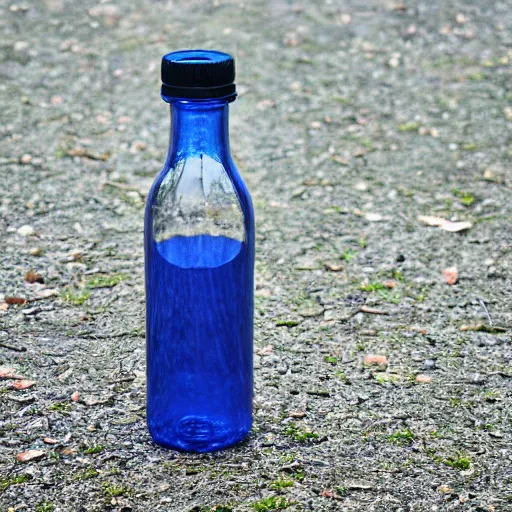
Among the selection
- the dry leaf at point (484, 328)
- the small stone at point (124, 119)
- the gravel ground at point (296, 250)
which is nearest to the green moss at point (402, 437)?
the gravel ground at point (296, 250)

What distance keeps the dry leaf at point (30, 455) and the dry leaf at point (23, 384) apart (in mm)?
361

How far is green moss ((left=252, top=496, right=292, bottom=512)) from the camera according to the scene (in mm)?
2242

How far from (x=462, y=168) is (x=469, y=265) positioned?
0.98 m

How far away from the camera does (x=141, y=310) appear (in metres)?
3.29

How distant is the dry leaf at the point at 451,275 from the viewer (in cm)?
354

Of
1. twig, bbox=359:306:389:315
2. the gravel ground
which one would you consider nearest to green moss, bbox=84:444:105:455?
the gravel ground

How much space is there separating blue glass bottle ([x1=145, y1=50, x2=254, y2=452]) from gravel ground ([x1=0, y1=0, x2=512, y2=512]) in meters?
0.13

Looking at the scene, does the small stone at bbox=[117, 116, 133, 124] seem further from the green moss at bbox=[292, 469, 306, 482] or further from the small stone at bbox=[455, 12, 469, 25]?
the green moss at bbox=[292, 469, 306, 482]

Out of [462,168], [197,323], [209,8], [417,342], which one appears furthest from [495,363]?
[209,8]

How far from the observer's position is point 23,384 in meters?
2.79

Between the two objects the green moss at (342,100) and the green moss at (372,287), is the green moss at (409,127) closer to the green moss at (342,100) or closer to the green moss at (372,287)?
the green moss at (342,100)

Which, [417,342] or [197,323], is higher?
[197,323]

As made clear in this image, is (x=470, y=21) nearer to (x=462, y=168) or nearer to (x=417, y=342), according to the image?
(x=462, y=168)

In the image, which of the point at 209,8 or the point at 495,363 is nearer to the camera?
the point at 495,363
